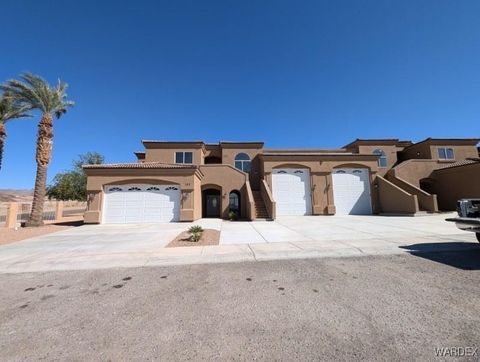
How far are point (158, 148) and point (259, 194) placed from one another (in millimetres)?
11449

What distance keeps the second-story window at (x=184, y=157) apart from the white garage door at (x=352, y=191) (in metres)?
14.6

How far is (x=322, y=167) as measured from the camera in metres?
21.2

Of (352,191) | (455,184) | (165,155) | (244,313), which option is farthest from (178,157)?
(455,184)

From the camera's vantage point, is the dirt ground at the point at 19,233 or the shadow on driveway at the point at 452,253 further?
the dirt ground at the point at 19,233

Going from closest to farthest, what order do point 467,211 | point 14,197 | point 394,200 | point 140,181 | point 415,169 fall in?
1. point 467,211
2. point 140,181
3. point 394,200
4. point 415,169
5. point 14,197

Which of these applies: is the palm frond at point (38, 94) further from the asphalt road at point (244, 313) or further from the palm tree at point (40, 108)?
the asphalt road at point (244, 313)

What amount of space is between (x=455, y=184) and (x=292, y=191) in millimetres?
15373

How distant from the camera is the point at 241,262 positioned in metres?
6.18

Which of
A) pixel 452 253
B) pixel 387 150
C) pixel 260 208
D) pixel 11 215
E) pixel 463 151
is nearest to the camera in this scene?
pixel 452 253

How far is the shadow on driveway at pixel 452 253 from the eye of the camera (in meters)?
5.76

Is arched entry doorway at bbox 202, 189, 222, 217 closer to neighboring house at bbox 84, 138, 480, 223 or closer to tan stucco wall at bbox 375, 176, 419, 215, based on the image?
neighboring house at bbox 84, 138, 480, 223

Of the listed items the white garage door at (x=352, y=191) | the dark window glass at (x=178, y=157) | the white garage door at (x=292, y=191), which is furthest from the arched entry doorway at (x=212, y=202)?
the white garage door at (x=352, y=191)

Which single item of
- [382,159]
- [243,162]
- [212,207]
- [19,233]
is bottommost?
[19,233]

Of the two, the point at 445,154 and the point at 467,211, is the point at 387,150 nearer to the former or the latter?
the point at 445,154
